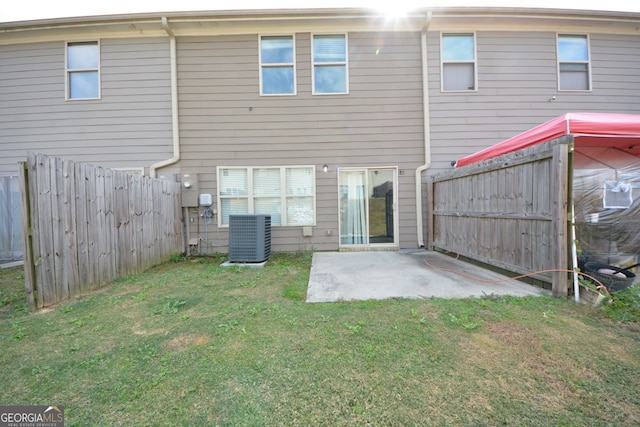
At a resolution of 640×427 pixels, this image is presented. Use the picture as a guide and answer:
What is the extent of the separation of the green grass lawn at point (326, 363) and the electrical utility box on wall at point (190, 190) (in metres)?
3.36

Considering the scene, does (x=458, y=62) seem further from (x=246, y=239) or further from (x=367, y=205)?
(x=246, y=239)

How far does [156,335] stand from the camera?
2352 millimetres

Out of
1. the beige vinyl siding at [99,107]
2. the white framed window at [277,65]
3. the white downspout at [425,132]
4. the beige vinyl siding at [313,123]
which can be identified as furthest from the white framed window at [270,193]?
the white downspout at [425,132]

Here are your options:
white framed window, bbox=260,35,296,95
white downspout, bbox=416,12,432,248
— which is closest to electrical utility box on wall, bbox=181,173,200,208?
white framed window, bbox=260,35,296,95

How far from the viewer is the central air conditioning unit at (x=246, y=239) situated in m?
5.29

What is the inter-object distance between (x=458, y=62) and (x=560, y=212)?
4.85 metres

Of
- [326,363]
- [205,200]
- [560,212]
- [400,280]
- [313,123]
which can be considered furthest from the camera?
[313,123]

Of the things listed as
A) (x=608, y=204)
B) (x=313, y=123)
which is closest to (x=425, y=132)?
(x=313, y=123)

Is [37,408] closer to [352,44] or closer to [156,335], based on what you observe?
[156,335]

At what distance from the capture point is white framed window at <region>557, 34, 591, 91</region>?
6332 millimetres

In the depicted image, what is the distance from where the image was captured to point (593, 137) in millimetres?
3395

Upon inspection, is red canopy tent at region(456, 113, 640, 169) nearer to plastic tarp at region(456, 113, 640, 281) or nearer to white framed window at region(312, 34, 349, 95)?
plastic tarp at region(456, 113, 640, 281)

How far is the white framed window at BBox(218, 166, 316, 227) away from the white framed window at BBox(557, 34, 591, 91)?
636cm

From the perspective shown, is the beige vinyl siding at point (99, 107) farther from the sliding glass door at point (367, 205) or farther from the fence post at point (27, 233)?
the sliding glass door at point (367, 205)
